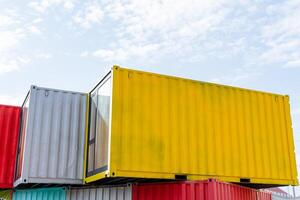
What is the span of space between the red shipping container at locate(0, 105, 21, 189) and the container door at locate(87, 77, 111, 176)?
2627 mm

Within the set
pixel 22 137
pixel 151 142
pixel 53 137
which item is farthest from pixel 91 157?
pixel 22 137

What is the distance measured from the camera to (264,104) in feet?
33.6

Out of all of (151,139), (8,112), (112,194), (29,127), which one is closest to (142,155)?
(151,139)

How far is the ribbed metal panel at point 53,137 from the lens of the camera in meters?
9.29

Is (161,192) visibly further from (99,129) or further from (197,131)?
(99,129)

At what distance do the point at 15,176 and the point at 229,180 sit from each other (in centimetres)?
543

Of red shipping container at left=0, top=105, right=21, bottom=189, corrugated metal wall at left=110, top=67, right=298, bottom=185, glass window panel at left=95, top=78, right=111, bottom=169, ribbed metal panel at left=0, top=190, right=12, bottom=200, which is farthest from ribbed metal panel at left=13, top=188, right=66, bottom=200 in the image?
Result: corrugated metal wall at left=110, top=67, right=298, bottom=185

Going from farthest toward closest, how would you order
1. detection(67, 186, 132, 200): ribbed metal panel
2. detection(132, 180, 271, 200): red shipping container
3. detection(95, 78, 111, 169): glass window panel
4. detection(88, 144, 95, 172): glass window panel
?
detection(88, 144, 95, 172): glass window panel
detection(67, 186, 132, 200): ribbed metal panel
detection(95, 78, 111, 169): glass window panel
detection(132, 180, 271, 200): red shipping container

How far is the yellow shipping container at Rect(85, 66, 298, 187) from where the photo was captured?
8.36m

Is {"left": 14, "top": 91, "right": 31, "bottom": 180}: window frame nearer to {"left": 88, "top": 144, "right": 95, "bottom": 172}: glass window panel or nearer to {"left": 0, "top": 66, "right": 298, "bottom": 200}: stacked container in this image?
{"left": 0, "top": 66, "right": 298, "bottom": 200}: stacked container

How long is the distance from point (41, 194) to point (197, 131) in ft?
15.5

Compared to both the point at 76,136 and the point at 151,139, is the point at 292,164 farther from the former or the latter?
the point at 76,136

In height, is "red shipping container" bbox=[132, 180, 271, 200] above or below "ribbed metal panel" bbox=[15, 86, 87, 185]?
below

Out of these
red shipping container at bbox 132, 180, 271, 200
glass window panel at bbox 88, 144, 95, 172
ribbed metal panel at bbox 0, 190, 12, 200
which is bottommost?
red shipping container at bbox 132, 180, 271, 200
